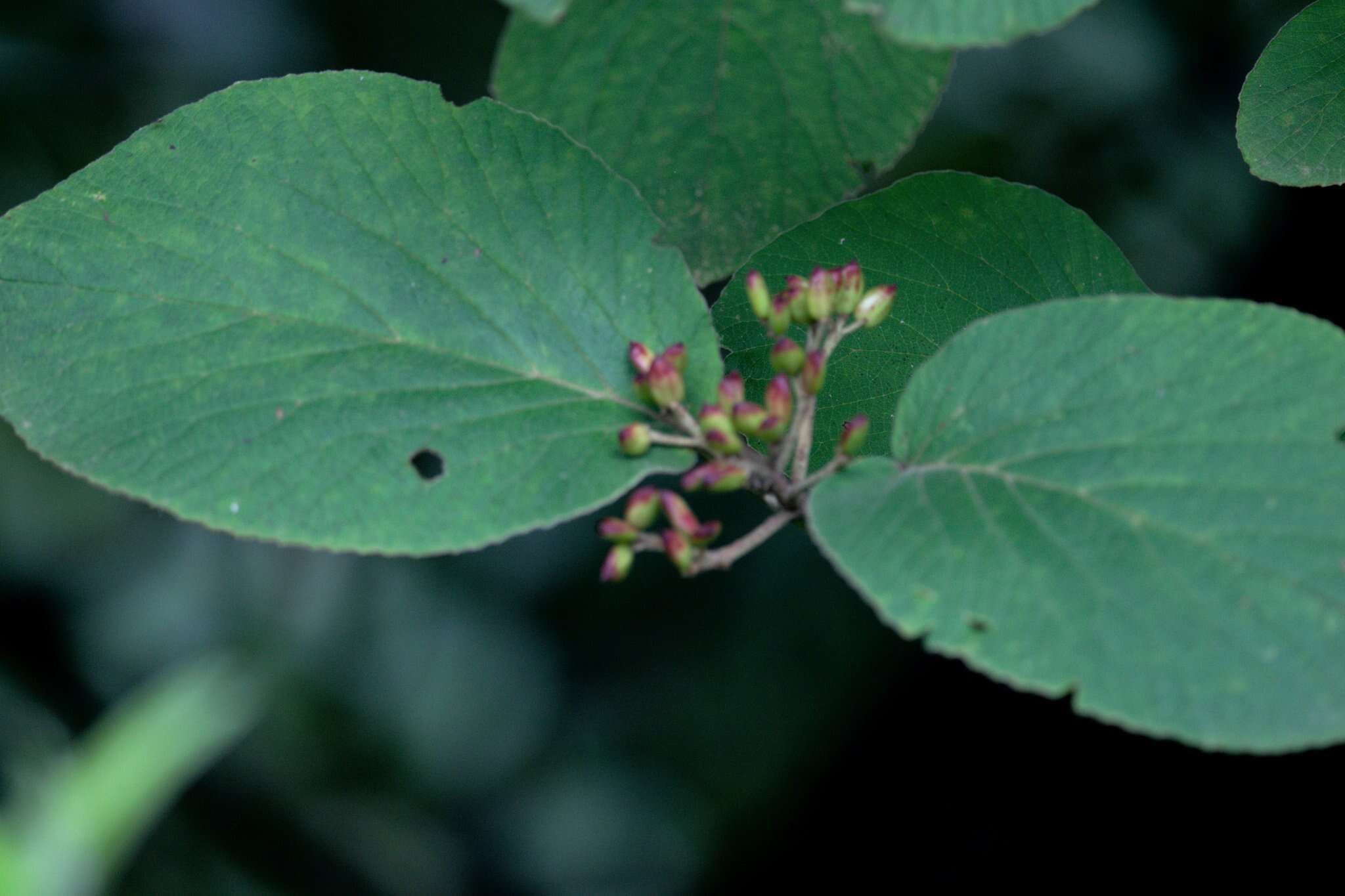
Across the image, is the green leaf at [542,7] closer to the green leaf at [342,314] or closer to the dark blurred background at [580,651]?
the green leaf at [342,314]

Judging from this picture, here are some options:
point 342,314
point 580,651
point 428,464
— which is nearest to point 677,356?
point 342,314

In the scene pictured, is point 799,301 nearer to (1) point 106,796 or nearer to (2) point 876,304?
(2) point 876,304

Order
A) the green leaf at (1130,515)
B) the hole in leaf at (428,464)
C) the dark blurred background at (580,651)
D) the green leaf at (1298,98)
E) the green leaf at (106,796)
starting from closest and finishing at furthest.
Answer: the green leaf at (106,796) < the green leaf at (1130,515) < the green leaf at (1298,98) < the hole in leaf at (428,464) < the dark blurred background at (580,651)

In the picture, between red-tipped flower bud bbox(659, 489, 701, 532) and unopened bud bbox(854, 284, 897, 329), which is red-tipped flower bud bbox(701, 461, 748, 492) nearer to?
red-tipped flower bud bbox(659, 489, 701, 532)

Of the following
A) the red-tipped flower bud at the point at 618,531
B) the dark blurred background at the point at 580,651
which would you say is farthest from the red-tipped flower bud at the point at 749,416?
the dark blurred background at the point at 580,651

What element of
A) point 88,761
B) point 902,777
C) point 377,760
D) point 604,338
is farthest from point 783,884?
point 88,761
